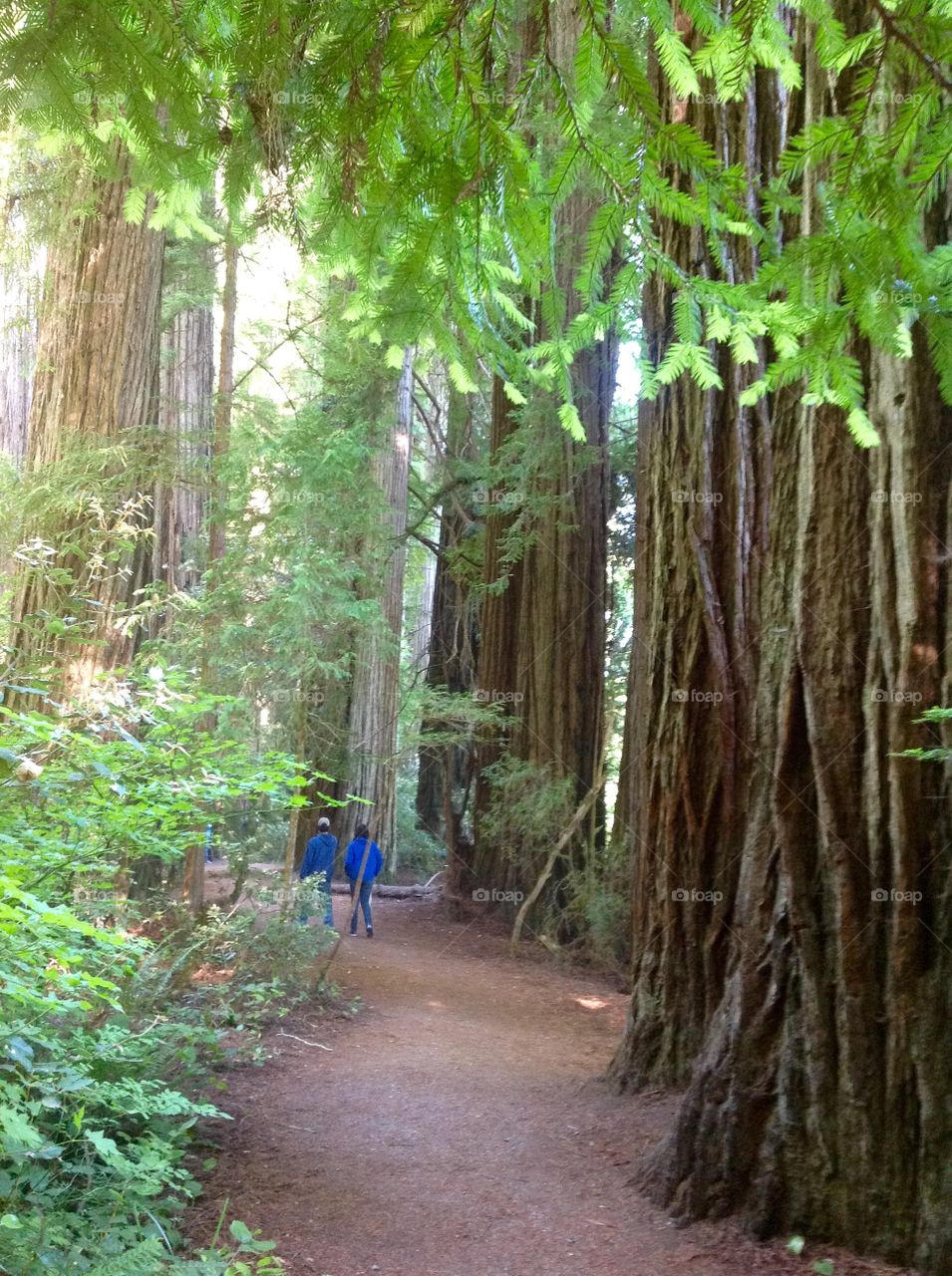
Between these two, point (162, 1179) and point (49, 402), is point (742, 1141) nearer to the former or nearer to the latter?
point (162, 1179)

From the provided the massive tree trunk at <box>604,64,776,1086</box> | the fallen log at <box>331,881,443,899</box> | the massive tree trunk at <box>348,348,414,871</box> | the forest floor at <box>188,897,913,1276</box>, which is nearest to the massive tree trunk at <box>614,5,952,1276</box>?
the forest floor at <box>188,897,913,1276</box>

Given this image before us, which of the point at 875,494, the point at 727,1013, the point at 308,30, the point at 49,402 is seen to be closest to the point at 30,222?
the point at 49,402

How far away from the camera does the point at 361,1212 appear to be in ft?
14.5

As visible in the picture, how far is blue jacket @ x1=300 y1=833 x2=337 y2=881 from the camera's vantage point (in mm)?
10008

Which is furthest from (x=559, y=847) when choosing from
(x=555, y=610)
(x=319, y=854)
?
(x=555, y=610)

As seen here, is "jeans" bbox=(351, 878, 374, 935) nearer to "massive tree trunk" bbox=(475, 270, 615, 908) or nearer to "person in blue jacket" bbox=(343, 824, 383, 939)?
"person in blue jacket" bbox=(343, 824, 383, 939)

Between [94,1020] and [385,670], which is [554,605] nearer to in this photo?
[385,670]

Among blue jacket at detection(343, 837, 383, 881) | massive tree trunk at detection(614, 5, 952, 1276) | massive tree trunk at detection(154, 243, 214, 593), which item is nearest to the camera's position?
massive tree trunk at detection(614, 5, 952, 1276)

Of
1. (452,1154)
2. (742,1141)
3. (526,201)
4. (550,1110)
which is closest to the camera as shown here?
(526,201)

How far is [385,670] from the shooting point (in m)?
13.3

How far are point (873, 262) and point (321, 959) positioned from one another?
748 centimetres

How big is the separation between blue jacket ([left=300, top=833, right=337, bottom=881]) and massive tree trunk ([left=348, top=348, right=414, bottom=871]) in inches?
54.6

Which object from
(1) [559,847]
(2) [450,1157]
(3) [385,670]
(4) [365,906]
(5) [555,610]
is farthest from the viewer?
(3) [385,670]

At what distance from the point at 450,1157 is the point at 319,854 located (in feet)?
16.9
